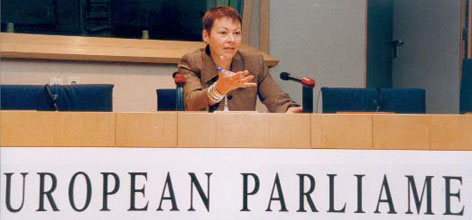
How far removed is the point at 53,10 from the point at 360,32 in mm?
2102

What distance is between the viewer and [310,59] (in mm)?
4238

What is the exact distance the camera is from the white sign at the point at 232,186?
1183mm

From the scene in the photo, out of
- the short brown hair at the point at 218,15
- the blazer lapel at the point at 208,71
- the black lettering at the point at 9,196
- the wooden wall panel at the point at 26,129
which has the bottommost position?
the black lettering at the point at 9,196

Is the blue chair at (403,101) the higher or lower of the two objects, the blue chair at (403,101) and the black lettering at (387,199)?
the higher

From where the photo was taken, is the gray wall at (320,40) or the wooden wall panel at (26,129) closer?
the wooden wall panel at (26,129)

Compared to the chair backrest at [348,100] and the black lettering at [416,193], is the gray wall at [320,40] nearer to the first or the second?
the chair backrest at [348,100]

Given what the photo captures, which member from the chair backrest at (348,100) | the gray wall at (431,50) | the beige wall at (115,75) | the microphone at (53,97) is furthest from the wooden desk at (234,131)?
the gray wall at (431,50)

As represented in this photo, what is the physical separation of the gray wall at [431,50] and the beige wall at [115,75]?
2.08 meters

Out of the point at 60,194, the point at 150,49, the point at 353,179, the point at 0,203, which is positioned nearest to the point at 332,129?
the point at 353,179

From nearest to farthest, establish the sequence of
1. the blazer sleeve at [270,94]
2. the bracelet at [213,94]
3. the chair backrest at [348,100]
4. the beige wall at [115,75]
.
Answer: the bracelet at [213,94] < the blazer sleeve at [270,94] < the chair backrest at [348,100] < the beige wall at [115,75]

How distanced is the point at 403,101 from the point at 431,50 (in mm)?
2387

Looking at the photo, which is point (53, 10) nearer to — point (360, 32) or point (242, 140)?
point (360, 32)

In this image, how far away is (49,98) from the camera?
2.37 m

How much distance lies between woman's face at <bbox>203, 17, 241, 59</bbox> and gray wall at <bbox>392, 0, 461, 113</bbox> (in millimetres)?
2628
